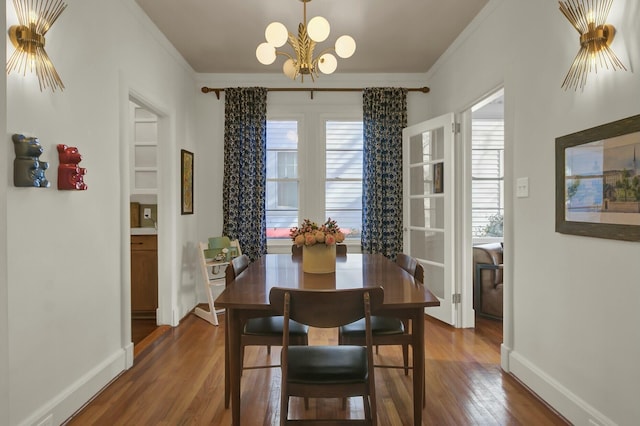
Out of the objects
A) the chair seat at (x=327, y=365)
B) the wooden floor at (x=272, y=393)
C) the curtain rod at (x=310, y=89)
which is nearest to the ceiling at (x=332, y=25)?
the curtain rod at (x=310, y=89)

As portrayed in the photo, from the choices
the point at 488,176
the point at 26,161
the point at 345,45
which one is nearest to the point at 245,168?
the point at 345,45

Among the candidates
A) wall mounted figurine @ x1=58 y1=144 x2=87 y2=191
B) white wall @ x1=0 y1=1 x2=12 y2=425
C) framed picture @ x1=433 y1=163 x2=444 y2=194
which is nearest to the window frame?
framed picture @ x1=433 y1=163 x2=444 y2=194

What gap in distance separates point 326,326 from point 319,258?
0.70 m

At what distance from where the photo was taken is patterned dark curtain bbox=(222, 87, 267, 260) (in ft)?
15.8

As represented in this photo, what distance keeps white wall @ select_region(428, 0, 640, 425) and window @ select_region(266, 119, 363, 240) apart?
192cm

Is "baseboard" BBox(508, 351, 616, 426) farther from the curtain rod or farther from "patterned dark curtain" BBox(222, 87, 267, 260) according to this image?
the curtain rod

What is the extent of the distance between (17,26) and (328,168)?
352 centimetres

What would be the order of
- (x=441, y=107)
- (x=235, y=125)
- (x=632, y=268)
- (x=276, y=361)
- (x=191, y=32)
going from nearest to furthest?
(x=632, y=268), (x=276, y=361), (x=191, y=32), (x=441, y=107), (x=235, y=125)

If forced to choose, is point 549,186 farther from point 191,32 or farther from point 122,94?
point 191,32

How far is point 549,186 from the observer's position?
2498mm

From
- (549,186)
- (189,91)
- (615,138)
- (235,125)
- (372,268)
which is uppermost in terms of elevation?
(189,91)

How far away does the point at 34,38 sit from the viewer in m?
2.01

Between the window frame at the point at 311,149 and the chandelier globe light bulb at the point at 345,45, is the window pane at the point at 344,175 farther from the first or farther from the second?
the chandelier globe light bulb at the point at 345,45

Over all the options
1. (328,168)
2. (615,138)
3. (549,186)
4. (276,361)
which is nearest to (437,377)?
(276,361)
